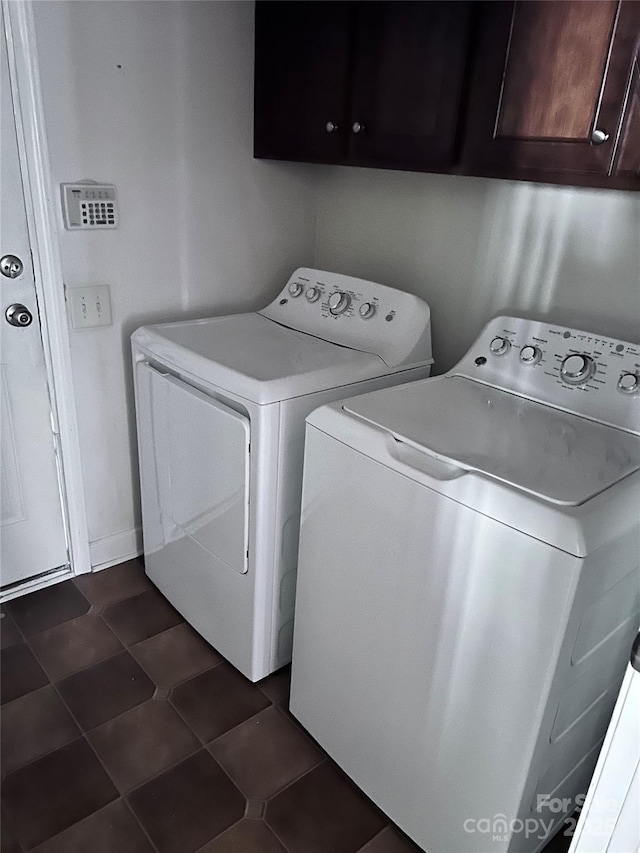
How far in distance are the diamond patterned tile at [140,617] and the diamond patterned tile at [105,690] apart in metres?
0.11

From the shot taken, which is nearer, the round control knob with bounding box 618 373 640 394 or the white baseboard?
the round control knob with bounding box 618 373 640 394

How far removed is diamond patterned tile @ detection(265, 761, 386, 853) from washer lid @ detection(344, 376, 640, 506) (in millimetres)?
912

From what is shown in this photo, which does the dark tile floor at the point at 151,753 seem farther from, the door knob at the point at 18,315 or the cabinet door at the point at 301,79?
the cabinet door at the point at 301,79

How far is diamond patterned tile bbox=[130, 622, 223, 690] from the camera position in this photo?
1.83m

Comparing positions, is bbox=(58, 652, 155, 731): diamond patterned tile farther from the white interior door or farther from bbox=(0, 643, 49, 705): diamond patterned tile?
the white interior door

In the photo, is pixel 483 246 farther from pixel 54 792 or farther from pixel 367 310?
pixel 54 792

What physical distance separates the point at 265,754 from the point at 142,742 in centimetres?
32

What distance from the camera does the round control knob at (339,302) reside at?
6.40ft

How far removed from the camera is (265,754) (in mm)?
1611

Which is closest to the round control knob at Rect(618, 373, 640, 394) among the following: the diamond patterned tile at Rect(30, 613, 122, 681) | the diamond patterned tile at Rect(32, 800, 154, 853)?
the diamond patterned tile at Rect(32, 800, 154, 853)

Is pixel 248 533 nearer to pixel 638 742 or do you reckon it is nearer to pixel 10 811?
pixel 10 811

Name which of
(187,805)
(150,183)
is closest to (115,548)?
(187,805)

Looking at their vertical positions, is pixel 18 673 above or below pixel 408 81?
below

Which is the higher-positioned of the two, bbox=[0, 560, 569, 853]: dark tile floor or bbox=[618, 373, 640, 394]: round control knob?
bbox=[618, 373, 640, 394]: round control knob
